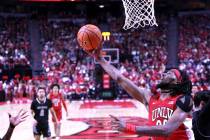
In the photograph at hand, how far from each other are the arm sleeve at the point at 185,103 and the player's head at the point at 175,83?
0.42 feet

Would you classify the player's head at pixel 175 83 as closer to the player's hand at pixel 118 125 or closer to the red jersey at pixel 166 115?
the red jersey at pixel 166 115

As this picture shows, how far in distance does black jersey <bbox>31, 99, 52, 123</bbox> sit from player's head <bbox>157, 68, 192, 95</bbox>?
5643mm

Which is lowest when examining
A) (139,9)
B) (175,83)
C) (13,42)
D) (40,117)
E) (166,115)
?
(40,117)

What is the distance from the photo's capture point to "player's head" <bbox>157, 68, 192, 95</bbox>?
12.4 ft

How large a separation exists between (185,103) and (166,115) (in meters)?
0.23

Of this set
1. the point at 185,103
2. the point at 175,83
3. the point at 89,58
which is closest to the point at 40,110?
the point at 175,83

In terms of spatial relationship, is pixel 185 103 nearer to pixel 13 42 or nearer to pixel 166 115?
pixel 166 115

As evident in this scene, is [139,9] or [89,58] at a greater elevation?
[139,9]

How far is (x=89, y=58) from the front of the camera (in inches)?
1034

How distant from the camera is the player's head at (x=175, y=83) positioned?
3777 mm

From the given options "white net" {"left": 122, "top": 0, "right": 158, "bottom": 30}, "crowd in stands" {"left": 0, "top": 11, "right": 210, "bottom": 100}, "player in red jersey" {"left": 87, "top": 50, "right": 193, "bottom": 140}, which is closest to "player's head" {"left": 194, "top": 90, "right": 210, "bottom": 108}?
"player in red jersey" {"left": 87, "top": 50, "right": 193, "bottom": 140}

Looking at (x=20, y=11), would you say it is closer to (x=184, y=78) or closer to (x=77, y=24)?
(x=77, y=24)

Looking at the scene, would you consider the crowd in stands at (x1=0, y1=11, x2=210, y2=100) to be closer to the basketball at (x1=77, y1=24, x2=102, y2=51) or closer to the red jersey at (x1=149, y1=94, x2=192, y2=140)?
the basketball at (x1=77, y1=24, x2=102, y2=51)

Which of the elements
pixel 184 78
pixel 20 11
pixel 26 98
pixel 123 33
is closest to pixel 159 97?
pixel 184 78
